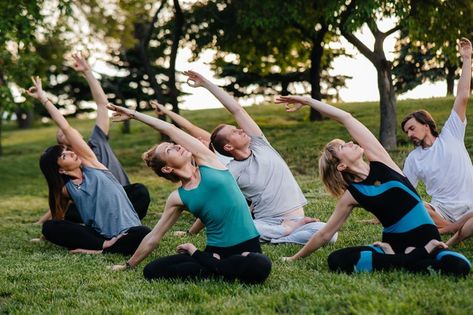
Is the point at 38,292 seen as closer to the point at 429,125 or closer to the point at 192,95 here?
the point at 429,125

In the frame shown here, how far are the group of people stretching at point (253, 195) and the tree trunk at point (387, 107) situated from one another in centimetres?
1050

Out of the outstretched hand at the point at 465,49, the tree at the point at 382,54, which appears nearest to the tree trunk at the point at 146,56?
the tree at the point at 382,54

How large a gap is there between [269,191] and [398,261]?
2.89 meters

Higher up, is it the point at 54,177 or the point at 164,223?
the point at 54,177

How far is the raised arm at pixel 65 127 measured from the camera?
8.38m

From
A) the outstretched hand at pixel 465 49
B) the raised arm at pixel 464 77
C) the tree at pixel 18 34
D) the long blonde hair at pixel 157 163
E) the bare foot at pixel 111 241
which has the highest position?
the tree at pixel 18 34

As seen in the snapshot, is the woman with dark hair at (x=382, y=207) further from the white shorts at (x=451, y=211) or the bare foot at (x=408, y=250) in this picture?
the white shorts at (x=451, y=211)

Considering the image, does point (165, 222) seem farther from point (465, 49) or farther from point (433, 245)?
point (465, 49)

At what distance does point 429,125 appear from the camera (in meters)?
7.95

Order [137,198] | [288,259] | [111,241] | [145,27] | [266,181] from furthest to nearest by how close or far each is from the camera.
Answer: [145,27], [137,198], [266,181], [111,241], [288,259]

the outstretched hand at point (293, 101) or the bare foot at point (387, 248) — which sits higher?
the outstretched hand at point (293, 101)

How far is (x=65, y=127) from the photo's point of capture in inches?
334

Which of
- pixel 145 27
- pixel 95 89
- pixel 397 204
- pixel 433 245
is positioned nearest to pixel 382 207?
pixel 397 204

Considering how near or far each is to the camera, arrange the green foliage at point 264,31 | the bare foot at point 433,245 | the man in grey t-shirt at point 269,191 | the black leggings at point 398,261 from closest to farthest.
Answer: the black leggings at point 398,261 < the bare foot at point 433,245 < the man in grey t-shirt at point 269,191 < the green foliage at point 264,31
